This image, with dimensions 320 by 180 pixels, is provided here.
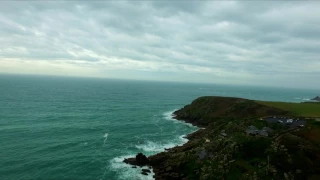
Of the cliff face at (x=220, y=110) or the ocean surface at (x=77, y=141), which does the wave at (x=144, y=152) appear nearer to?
the ocean surface at (x=77, y=141)

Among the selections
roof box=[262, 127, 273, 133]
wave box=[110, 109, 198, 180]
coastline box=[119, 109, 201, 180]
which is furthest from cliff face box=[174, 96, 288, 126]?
roof box=[262, 127, 273, 133]

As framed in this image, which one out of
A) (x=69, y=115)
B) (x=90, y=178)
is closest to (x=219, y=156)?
(x=90, y=178)

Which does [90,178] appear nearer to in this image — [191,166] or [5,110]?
[191,166]

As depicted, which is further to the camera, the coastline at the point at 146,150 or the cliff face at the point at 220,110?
the cliff face at the point at 220,110

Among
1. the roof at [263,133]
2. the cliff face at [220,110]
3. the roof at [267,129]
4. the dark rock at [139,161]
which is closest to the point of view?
the dark rock at [139,161]

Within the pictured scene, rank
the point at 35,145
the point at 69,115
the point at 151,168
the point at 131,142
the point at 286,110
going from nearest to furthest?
1. the point at 151,168
2. the point at 35,145
3. the point at 131,142
4. the point at 286,110
5. the point at 69,115

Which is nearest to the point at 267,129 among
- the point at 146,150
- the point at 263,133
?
the point at 263,133

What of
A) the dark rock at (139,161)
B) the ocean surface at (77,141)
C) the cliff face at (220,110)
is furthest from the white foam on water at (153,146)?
the cliff face at (220,110)

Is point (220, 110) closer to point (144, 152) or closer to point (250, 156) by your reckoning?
point (144, 152)
